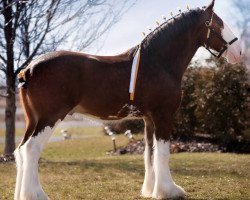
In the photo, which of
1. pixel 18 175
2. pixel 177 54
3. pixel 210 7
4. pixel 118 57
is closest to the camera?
pixel 18 175

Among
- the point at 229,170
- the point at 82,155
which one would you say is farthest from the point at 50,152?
→ the point at 229,170

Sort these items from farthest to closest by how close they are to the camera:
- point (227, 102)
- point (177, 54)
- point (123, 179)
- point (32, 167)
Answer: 1. point (227, 102)
2. point (123, 179)
3. point (177, 54)
4. point (32, 167)

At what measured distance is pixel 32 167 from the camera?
207 inches

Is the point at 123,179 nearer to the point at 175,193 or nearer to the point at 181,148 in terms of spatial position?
the point at 175,193

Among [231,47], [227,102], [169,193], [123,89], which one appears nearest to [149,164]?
[169,193]

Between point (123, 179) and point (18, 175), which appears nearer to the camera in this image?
point (18, 175)

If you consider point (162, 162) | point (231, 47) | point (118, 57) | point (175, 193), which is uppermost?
point (231, 47)

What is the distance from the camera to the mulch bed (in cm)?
1527

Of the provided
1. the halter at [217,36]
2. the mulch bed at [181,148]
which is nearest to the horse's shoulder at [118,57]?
the halter at [217,36]

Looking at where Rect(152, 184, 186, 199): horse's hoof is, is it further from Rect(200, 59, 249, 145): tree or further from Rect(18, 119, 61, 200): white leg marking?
Rect(200, 59, 249, 145): tree

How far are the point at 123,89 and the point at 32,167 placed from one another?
1528 mm

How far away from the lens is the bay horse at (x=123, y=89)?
535cm

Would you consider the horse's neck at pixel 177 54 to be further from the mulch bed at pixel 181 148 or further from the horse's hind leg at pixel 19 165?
the mulch bed at pixel 181 148

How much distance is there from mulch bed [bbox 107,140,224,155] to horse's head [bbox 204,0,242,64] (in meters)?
9.06
